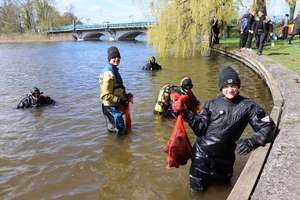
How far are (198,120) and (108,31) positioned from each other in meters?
91.5

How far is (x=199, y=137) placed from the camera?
514 cm

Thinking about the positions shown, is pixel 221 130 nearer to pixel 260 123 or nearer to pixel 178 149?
pixel 260 123

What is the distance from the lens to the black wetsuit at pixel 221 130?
15.9ft

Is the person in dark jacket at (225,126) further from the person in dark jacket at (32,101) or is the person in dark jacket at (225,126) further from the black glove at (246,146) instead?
the person in dark jacket at (32,101)

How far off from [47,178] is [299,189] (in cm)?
413

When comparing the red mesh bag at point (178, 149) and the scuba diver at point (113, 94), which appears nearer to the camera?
the red mesh bag at point (178, 149)

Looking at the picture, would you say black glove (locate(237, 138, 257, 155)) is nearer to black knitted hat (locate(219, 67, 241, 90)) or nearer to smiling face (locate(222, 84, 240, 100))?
smiling face (locate(222, 84, 240, 100))

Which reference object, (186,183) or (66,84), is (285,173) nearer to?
(186,183)

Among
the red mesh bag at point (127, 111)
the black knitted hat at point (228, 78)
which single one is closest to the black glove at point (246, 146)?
the black knitted hat at point (228, 78)

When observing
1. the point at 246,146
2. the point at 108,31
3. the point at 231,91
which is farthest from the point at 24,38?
the point at 246,146

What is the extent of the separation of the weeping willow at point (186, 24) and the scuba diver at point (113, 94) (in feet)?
53.4

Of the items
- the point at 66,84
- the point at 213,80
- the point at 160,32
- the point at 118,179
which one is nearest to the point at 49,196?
the point at 118,179

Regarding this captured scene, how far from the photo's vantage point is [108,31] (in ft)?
309

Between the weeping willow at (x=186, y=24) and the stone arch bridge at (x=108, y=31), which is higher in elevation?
the weeping willow at (x=186, y=24)
